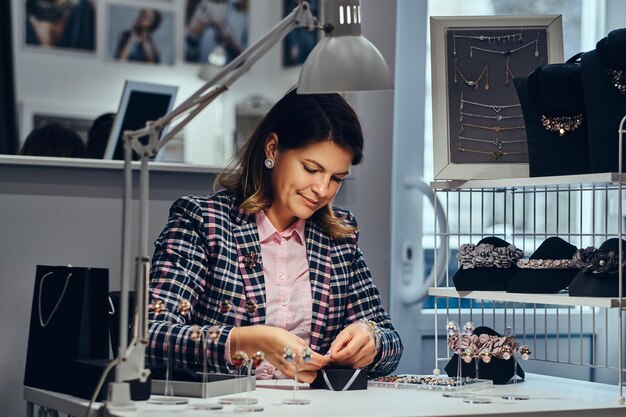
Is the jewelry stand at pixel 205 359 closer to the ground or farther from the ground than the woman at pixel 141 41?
closer to the ground

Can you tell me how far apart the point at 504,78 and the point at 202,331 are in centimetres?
100

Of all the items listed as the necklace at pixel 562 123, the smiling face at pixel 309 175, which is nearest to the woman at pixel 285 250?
the smiling face at pixel 309 175

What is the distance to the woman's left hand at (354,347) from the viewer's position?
2221mm

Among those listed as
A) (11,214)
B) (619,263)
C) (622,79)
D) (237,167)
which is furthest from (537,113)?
(11,214)

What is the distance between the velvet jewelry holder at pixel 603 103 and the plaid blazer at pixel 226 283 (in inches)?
25.6

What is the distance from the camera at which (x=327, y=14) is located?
202 centimetres

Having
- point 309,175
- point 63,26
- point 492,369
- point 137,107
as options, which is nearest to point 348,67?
point 309,175

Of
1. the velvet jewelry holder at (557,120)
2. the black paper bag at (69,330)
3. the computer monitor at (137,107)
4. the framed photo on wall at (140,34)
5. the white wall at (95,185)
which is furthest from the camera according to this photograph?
the framed photo on wall at (140,34)

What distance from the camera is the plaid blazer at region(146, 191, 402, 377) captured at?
220 cm

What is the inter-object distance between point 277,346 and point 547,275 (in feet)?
2.15

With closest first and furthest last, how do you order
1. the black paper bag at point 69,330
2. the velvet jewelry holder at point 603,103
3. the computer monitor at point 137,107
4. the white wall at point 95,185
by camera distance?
the black paper bag at point 69,330 → the velvet jewelry holder at point 603,103 → the white wall at point 95,185 → the computer monitor at point 137,107

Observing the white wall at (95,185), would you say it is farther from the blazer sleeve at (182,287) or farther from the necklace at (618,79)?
the necklace at (618,79)

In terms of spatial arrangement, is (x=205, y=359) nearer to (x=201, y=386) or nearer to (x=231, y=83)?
(x=201, y=386)

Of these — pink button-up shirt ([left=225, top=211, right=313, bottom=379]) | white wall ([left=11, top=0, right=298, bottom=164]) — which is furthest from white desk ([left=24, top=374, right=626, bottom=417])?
white wall ([left=11, top=0, right=298, bottom=164])
